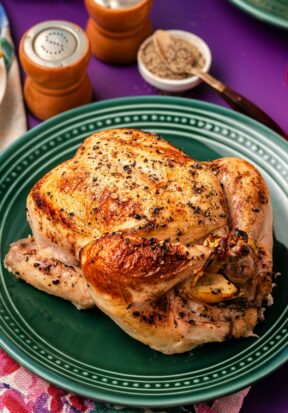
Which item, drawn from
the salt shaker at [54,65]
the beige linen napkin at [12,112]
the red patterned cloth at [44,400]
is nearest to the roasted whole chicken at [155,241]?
the red patterned cloth at [44,400]

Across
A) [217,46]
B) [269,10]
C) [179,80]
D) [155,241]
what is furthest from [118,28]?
[155,241]

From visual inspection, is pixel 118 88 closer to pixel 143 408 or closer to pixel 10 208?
pixel 10 208


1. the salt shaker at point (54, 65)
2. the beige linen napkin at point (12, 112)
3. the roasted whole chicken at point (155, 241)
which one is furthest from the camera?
the beige linen napkin at point (12, 112)

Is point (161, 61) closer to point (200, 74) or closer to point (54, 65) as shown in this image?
point (200, 74)

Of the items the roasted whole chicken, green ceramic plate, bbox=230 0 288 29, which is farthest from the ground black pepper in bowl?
the roasted whole chicken

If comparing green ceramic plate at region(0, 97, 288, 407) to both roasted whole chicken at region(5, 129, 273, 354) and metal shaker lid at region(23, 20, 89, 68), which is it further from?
metal shaker lid at region(23, 20, 89, 68)

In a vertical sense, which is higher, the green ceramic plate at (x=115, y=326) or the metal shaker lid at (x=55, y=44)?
the metal shaker lid at (x=55, y=44)

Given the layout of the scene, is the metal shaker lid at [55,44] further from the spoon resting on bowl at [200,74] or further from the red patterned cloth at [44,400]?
the red patterned cloth at [44,400]
